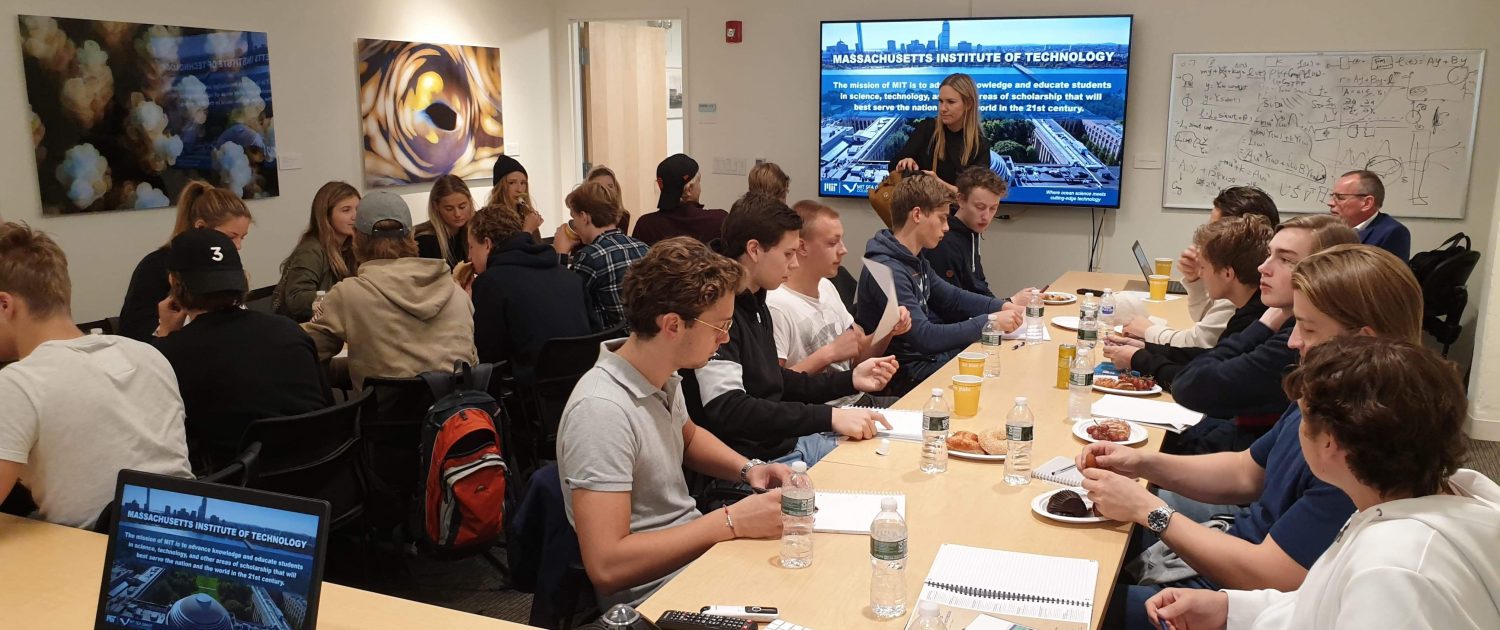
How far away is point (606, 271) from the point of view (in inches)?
188

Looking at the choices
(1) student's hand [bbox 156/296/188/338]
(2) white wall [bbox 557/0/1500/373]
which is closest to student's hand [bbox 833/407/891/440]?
(1) student's hand [bbox 156/296/188/338]

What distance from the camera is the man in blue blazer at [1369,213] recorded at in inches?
228

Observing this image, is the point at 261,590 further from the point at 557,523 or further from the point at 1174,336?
the point at 1174,336

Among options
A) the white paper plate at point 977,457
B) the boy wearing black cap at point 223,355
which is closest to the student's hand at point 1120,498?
the white paper plate at point 977,457

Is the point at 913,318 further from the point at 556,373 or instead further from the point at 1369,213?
the point at 1369,213

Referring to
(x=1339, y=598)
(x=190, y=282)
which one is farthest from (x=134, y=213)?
(x=1339, y=598)

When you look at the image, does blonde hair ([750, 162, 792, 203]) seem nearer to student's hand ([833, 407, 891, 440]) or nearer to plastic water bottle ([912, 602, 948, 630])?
student's hand ([833, 407, 891, 440])

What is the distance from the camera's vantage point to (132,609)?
164 centimetres

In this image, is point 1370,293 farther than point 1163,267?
No

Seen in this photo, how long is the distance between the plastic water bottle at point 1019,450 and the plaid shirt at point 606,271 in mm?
2543

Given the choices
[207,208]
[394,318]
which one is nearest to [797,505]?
[394,318]

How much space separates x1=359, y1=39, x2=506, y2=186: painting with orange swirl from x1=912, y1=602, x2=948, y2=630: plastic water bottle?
241 inches

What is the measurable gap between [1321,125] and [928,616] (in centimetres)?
613

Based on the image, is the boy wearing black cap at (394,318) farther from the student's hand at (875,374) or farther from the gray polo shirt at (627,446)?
the gray polo shirt at (627,446)
